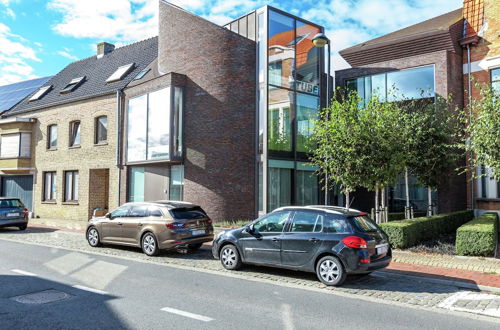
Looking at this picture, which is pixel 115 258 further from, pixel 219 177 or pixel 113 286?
pixel 219 177

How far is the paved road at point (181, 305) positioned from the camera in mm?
5617

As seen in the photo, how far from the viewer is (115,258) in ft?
36.2

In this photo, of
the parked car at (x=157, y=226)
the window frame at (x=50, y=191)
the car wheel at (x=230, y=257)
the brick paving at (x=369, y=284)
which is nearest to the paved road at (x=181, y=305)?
the brick paving at (x=369, y=284)

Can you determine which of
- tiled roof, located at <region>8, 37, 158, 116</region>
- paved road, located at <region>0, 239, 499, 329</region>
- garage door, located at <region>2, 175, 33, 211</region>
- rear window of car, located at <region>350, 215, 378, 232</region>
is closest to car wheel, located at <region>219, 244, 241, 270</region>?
paved road, located at <region>0, 239, 499, 329</region>

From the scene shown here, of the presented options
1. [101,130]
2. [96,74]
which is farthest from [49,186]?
[96,74]

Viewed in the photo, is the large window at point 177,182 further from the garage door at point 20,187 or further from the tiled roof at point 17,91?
the tiled roof at point 17,91

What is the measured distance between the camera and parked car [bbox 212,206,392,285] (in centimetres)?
775

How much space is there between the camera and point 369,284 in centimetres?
816

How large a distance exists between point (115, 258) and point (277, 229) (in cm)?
480

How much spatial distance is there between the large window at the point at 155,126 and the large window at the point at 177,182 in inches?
31.6

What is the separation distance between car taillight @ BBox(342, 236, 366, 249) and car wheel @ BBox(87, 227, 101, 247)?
27.2 ft

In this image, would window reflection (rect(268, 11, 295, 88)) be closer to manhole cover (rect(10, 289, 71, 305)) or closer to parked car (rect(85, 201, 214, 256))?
parked car (rect(85, 201, 214, 256))

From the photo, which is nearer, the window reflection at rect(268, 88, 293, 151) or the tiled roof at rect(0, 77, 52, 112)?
the window reflection at rect(268, 88, 293, 151)

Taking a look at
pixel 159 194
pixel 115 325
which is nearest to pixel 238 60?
pixel 159 194
